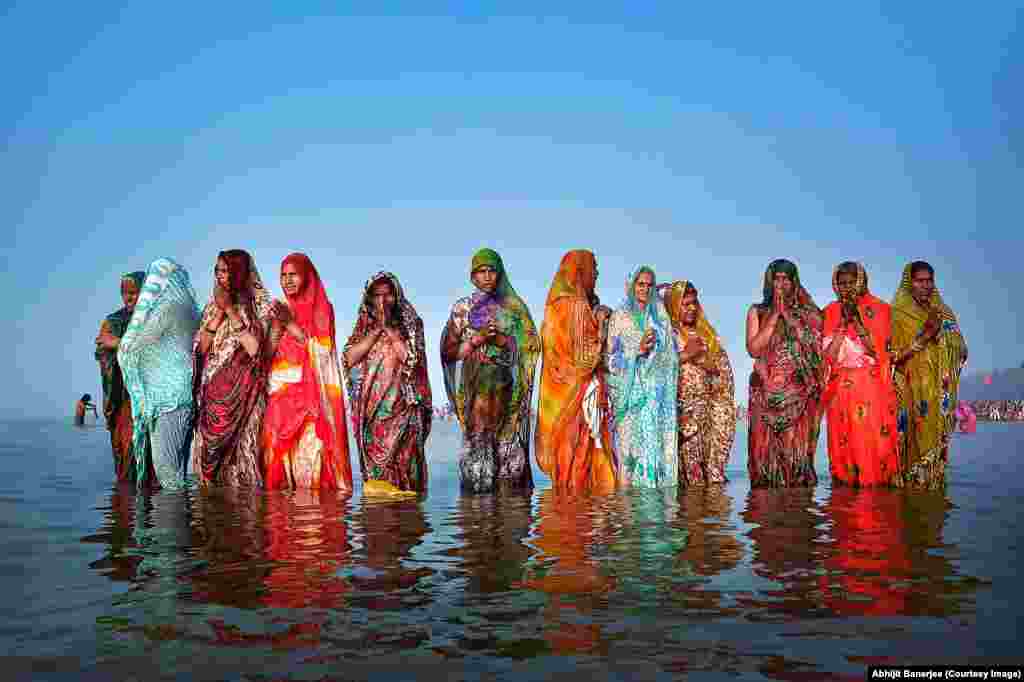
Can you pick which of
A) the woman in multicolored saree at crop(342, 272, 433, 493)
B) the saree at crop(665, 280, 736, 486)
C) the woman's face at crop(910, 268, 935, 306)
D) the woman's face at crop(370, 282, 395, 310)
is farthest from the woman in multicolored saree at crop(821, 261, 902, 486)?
the woman's face at crop(370, 282, 395, 310)

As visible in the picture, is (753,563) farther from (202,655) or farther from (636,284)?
(636,284)

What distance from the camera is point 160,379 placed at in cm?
1168

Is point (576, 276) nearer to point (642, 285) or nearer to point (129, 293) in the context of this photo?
point (642, 285)

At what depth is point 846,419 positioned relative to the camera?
1202cm

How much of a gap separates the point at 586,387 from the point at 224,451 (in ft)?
13.4

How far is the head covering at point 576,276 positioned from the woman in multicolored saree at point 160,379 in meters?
4.29

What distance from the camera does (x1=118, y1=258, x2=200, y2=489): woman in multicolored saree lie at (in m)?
11.6

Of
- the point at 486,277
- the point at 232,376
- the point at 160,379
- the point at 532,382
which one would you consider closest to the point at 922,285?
the point at 532,382

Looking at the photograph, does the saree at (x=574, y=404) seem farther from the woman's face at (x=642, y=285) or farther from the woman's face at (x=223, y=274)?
the woman's face at (x=223, y=274)

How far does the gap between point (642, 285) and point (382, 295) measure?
2.93 m

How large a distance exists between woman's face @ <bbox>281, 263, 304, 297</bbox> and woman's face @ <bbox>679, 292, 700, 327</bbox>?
4420 mm

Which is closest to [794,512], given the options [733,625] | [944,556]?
[944,556]

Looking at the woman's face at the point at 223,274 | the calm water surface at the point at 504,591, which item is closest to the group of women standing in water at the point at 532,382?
the woman's face at the point at 223,274

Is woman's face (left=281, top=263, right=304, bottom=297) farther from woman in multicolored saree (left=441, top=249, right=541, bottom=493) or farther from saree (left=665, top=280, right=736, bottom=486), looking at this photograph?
saree (left=665, top=280, right=736, bottom=486)
